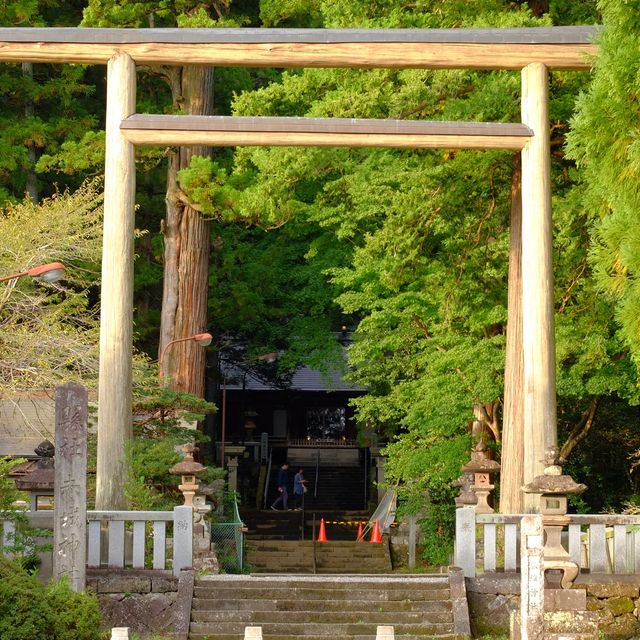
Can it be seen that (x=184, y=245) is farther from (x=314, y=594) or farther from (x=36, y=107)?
(x=314, y=594)

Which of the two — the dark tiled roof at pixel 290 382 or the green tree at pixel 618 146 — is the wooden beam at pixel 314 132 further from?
the dark tiled roof at pixel 290 382

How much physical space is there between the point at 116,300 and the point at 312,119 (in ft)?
10.4

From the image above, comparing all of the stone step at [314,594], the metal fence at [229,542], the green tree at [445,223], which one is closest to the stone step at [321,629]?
the stone step at [314,594]

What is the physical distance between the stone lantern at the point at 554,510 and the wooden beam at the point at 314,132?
15.5 ft

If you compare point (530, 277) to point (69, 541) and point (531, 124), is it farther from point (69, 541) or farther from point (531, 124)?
point (69, 541)

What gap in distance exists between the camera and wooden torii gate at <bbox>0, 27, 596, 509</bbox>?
17266mm

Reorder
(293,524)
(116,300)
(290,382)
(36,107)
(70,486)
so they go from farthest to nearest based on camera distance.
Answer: (290,382), (293,524), (36,107), (116,300), (70,486)

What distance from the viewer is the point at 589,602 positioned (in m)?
14.9

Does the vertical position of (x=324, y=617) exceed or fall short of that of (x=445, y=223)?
it falls short

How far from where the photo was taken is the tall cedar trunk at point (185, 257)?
2631 centimetres

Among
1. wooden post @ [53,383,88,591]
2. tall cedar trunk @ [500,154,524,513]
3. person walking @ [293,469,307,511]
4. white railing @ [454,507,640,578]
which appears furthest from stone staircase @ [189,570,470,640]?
person walking @ [293,469,307,511]

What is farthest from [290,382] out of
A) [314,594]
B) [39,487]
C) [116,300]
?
[314,594]

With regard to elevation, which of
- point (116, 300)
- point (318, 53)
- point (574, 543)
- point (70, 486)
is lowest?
point (574, 543)

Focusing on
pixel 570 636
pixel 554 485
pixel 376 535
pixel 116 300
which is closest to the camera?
pixel 570 636
